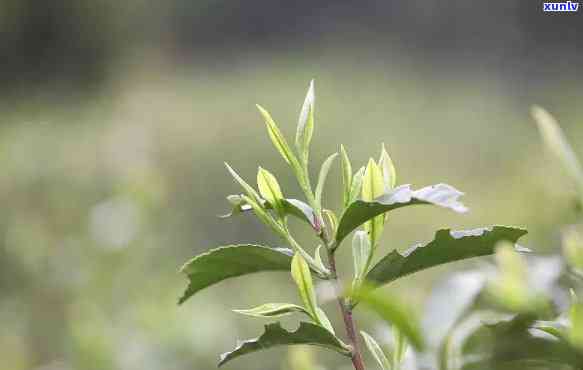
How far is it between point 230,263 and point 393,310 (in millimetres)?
163

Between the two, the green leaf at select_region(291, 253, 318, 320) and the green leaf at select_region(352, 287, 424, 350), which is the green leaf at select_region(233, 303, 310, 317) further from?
the green leaf at select_region(352, 287, 424, 350)

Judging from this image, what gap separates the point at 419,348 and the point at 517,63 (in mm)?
5293

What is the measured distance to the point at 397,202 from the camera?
335 millimetres

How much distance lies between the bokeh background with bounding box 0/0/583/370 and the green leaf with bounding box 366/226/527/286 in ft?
0.37

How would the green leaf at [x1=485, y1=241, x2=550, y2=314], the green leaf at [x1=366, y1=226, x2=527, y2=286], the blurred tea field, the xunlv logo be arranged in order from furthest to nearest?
the blurred tea field
the xunlv logo
the green leaf at [x1=366, y1=226, x2=527, y2=286]
the green leaf at [x1=485, y1=241, x2=550, y2=314]

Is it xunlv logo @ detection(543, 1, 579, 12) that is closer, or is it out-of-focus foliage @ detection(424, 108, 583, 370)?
out-of-focus foliage @ detection(424, 108, 583, 370)

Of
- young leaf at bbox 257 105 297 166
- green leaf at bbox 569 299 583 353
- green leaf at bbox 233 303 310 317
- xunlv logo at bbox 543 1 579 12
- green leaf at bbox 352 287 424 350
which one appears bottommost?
green leaf at bbox 233 303 310 317

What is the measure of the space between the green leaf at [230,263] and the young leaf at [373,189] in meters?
0.04

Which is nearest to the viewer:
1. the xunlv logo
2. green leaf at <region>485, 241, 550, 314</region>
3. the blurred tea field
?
green leaf at <region>485, 241, 550, 314</region>

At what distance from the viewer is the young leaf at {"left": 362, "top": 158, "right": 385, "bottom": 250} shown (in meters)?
0.40

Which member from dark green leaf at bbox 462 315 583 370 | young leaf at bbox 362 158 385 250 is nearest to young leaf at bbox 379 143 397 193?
young leaf at bbox 362 158 385 250

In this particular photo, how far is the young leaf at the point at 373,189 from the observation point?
398 mm

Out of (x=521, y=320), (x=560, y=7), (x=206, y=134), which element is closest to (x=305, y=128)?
(x=521, y=320)

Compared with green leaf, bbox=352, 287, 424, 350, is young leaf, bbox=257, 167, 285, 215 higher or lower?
higher
